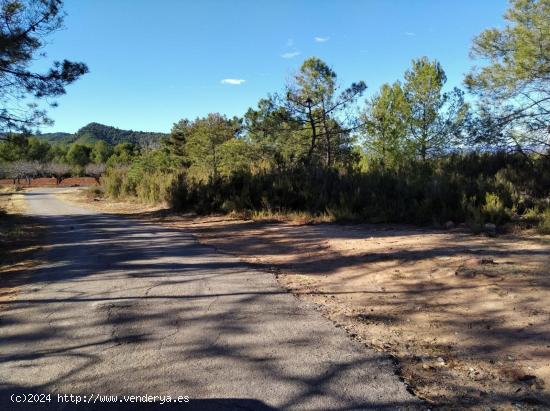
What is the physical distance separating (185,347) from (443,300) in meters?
3.27

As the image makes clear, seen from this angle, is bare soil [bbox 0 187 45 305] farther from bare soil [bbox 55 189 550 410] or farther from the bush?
the bush

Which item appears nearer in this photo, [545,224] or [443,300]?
[443,300]

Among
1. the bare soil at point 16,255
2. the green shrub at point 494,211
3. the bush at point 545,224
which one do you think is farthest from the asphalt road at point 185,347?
the green shrub at point 494,211

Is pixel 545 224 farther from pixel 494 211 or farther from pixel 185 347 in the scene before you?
pixel 185 347

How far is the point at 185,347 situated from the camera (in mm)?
4562

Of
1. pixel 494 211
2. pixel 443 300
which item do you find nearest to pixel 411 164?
pixel 494 211

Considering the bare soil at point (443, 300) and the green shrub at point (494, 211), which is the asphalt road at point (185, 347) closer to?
the bare soil at point (443, 300)

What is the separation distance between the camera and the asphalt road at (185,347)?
3.59 meters

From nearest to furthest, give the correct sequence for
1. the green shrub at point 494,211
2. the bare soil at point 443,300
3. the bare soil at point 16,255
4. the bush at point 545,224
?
1. the bare soil at point 443,300
2. the bare soil at point 16,255
3. the bush at point 545,224
4. the green shrub at point 494,211

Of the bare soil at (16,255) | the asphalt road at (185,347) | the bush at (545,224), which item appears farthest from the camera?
the bush at (545,224)

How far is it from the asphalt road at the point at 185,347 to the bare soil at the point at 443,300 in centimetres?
41

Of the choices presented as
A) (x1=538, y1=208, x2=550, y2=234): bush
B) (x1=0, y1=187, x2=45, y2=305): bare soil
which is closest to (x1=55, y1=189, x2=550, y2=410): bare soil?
(x1=538, y1=208, x2=550, y2=234): bush

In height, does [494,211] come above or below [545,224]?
above

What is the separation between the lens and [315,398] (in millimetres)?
3508
